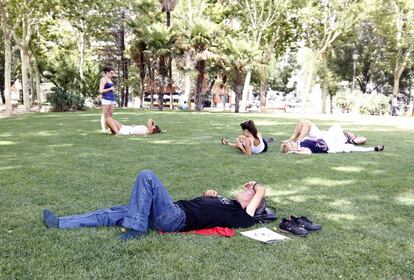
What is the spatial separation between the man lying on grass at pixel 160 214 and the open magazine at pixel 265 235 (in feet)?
0.66

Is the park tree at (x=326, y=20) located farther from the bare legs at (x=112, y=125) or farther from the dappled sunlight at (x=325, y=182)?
the dappled sunlight at (x=325, y=182)

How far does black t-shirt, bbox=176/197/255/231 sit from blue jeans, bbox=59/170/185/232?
0.11 meters

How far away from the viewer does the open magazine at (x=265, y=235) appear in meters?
4.19

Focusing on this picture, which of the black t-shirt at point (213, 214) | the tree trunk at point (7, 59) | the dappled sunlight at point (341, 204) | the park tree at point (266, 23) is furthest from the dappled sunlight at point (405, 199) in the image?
the park tree at point (266, 23)

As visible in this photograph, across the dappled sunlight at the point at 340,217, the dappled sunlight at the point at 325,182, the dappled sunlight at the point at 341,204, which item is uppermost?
the dappled sunlight at the point at 325,182

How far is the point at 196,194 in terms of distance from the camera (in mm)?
5914

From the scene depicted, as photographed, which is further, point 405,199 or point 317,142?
point 317,142

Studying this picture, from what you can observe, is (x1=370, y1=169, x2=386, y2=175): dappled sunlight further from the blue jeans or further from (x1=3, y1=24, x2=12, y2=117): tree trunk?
(x1=3, y1=24, x2=12, y2=117): tree trunk

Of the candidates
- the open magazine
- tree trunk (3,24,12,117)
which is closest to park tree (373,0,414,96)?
tree trunk (3,24,12,117)

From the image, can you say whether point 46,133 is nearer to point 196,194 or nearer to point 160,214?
point 196,194

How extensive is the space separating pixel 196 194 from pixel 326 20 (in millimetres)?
28168

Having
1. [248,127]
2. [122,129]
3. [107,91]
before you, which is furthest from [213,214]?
[107,91]

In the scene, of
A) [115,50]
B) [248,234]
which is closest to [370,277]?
[248,234]

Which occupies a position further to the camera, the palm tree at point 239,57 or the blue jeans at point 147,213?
the palm tree at point 239,57
